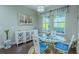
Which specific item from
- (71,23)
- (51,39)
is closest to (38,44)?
(51,39)

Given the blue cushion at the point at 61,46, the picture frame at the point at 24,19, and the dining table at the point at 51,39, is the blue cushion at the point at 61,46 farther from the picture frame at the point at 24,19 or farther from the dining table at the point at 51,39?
the picture frame at the point at 24,19

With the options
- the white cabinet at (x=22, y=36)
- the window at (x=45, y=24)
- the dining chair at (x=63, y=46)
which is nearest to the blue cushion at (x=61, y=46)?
the dining chair at (x=63, y=46)

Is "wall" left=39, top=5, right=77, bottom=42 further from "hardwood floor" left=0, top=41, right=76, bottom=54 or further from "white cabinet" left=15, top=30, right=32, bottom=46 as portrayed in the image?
"white cabinet" left=15, top=30, right=32, bottom=46

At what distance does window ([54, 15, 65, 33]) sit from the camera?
161 cm

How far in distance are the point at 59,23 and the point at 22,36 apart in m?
0.64

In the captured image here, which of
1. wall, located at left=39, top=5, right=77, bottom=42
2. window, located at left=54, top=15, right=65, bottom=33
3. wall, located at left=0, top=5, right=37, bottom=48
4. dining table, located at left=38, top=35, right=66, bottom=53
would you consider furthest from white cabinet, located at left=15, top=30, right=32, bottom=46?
wall, located at left=39, top=5, right=77, bottom=42

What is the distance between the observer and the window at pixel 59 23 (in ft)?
5.28

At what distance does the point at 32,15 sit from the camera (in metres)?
1.67

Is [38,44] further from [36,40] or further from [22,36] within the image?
[22,36]

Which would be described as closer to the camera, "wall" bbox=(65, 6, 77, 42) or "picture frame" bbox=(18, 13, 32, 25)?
"wall" bbox=(65, 6, 77, 42)

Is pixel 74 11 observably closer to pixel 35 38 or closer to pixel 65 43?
pixel 65 43

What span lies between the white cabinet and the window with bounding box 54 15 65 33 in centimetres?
43

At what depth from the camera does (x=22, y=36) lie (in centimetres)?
172
